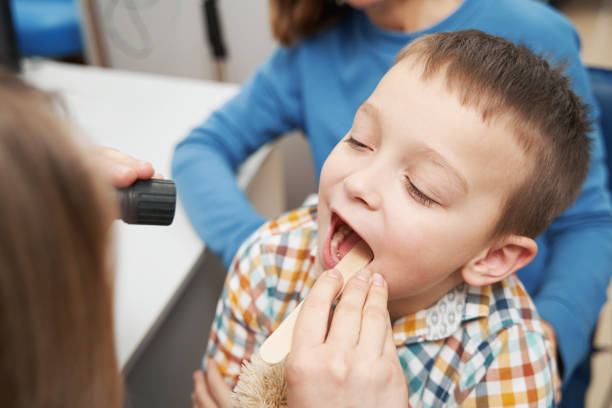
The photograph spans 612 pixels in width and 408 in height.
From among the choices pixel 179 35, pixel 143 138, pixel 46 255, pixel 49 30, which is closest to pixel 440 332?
pixel 46 255

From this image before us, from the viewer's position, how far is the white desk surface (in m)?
0.57

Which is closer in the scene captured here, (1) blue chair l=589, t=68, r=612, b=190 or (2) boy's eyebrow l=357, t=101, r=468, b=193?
(2) boy's eyebrow l=357, t=101, r=468, b=193

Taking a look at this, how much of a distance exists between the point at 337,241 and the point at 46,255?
273 millimetres

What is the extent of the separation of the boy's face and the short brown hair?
0.04 feet

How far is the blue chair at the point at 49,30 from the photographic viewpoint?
145 centimetres

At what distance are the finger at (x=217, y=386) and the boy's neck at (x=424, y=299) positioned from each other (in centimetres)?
18

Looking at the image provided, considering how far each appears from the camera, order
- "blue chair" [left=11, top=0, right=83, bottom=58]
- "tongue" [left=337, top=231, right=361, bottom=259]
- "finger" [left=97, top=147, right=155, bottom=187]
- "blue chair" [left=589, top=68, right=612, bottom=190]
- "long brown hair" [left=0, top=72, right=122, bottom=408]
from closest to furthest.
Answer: "long brown hair" [left=0, top=72, right=122, bottom=408], "finger" [left=97, top=147, right=155, bottom=187], "tongue" [left=337, top=231, right=361, bottom=259], "blue chair" [left=589, top=68, right=612, bottom=190], "blue chair" [left=11, top=0, right=83, bottom=58]

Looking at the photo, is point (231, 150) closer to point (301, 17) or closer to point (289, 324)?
point (301, 17)

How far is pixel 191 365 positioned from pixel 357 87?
1.41 feet

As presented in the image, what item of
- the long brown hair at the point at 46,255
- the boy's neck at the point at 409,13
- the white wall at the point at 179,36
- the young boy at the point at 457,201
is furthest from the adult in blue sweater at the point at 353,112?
the white wall at the point at 179,36

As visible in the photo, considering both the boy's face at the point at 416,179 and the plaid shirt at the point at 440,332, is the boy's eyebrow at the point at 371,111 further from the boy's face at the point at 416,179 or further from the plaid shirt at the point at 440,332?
the plaid shirt at the point at 440,332

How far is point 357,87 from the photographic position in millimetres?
590

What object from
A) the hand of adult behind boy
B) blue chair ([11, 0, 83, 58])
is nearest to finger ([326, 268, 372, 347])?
the hand of adult behind boy

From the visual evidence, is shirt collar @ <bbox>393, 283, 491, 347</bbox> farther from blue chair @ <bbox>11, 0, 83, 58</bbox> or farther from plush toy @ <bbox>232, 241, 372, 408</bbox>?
blue chair @ <bbox>11, 0, 83, 58</bbox>
